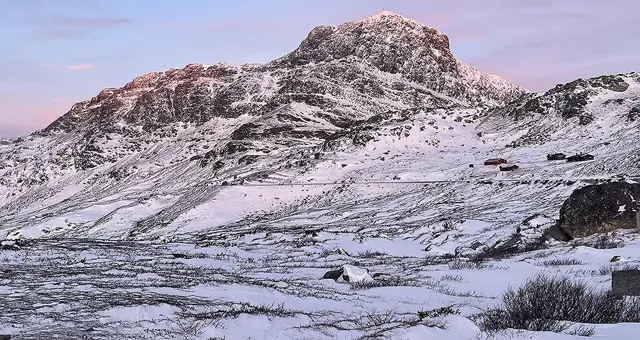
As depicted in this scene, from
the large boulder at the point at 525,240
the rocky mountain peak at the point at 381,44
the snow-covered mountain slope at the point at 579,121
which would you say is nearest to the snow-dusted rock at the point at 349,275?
the large boulder at the point at 525,240

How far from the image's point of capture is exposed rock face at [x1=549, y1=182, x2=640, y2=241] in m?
21.8

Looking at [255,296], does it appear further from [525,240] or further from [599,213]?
[599,213]

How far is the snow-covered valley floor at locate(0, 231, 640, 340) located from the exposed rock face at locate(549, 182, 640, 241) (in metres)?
2.01

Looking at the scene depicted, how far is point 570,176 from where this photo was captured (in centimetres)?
4303

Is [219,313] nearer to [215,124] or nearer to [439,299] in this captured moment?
[439,299]

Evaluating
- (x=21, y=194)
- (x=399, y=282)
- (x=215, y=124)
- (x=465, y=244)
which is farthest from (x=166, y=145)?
(x=399, y=282)

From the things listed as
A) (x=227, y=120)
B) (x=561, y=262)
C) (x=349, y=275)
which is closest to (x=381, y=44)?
(x=227, y=120)

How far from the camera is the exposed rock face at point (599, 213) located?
71.5 ft

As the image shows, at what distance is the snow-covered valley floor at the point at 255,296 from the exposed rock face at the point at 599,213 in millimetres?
2013

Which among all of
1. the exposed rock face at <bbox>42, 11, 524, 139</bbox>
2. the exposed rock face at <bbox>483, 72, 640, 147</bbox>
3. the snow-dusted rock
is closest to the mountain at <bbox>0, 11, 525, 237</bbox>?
the exposed rock face at <bbox>42, 11, 524, 139</bbox>

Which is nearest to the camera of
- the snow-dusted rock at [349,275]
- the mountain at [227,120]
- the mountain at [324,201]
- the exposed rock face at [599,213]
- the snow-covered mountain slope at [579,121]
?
the mountain at [324,201]

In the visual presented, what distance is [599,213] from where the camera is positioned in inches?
872

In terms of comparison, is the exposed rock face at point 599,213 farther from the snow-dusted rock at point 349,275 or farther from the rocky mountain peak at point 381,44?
the rocky mountain peak at point 381,44

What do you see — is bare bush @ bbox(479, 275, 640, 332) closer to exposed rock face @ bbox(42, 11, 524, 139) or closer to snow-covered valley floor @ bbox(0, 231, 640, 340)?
snow-covered valley floor @ bbox(0, 231, 640, 340)
